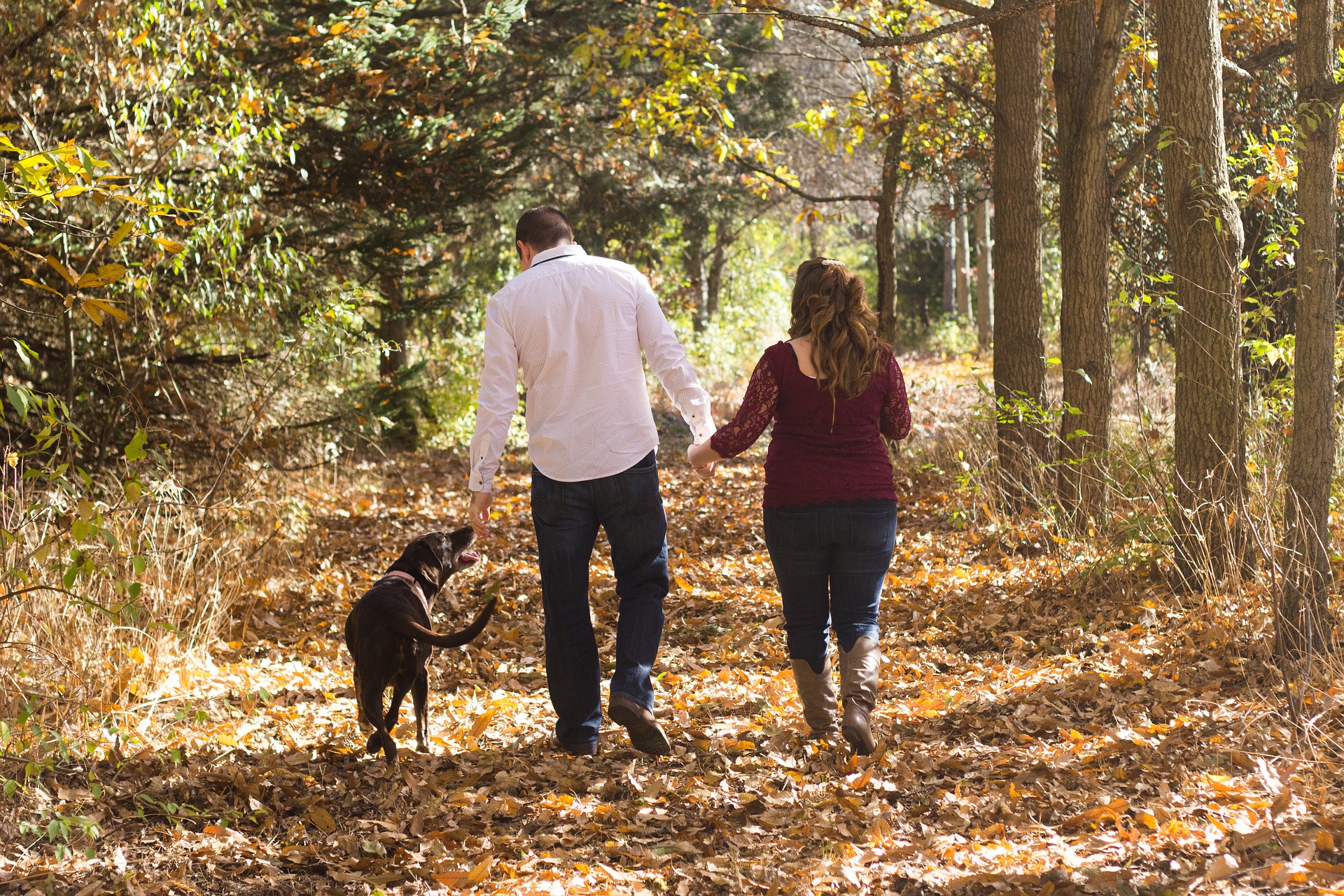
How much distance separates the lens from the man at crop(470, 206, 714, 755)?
4.16m

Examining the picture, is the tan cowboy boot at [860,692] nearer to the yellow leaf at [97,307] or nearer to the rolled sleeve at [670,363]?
the rolled sleeve at [670,363]

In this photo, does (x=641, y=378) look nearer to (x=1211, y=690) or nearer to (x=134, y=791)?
(x=134, y=791)

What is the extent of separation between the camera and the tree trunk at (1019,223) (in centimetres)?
791

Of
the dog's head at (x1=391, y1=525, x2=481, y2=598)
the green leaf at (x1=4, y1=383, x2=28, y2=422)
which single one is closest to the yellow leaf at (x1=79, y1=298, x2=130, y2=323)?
the green leaf at (x1=4, y1=383, x2=28, y2=422)

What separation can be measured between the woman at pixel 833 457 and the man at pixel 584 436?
0.33 m

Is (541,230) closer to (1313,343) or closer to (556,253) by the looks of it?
(556,253)

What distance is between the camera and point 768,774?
4.16 metres

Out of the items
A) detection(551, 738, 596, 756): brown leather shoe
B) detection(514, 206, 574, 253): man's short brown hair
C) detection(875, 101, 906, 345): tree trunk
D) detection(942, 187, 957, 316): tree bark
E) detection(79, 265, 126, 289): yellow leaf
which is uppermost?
detection(942, 187, 957, 316): tree bark

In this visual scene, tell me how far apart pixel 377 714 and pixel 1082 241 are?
5.93m

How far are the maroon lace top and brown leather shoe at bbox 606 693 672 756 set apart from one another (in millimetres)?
987

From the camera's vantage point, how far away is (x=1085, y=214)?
25.1 feet

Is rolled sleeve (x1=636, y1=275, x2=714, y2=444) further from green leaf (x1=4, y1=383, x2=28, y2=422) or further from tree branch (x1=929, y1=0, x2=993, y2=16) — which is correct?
tree branch (x1=929, y1=0, x2=993, y2=16)

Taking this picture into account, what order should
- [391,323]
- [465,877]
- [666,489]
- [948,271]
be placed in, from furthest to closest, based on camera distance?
[948,271], [391,323], [666,489], [465,877]

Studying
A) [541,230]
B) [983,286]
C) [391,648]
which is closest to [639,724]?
[391,648]
